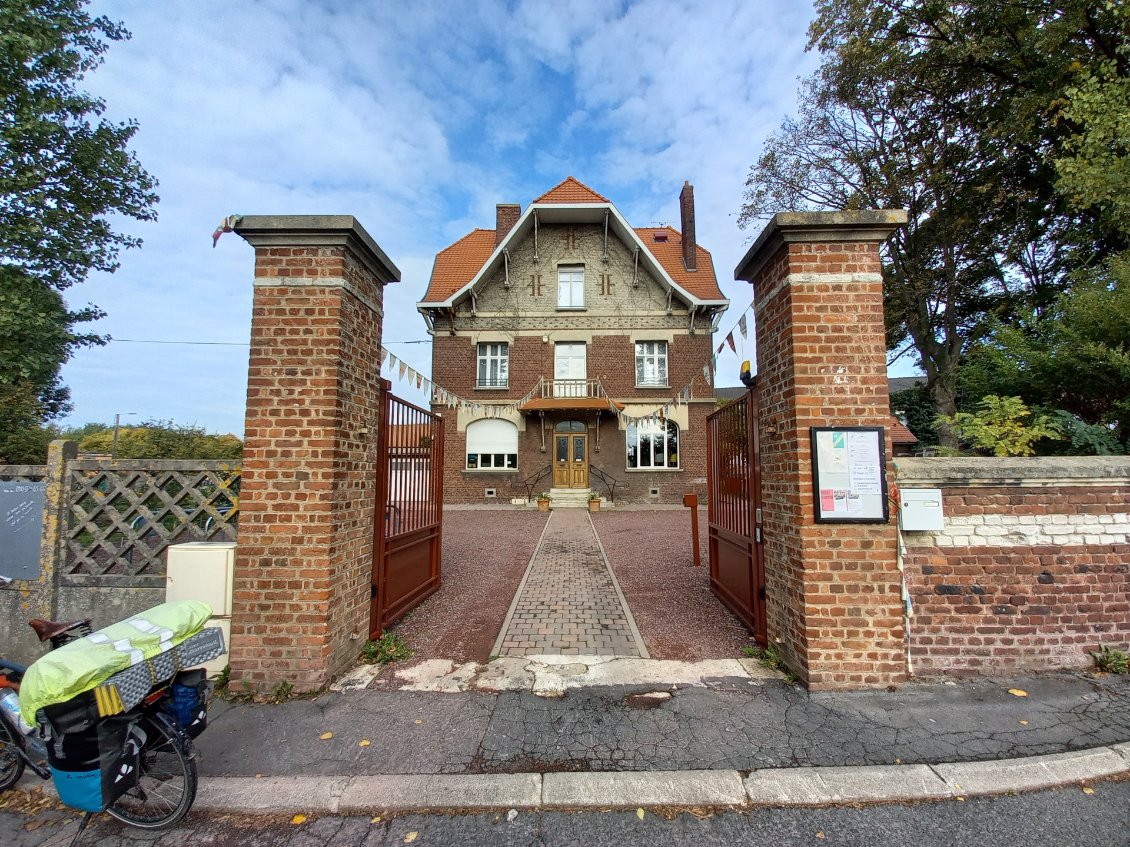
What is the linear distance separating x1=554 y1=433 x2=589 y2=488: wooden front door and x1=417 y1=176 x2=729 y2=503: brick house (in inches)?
1.6

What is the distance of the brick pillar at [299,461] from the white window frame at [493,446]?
14.1 m

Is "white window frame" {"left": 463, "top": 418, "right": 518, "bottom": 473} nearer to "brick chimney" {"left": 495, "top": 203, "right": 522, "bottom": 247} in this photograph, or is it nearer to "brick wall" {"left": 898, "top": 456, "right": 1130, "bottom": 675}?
"brick chimney" {"left": 495, "top": 203, "right": 522, "bottom": 247}

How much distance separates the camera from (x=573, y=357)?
18.3 metres

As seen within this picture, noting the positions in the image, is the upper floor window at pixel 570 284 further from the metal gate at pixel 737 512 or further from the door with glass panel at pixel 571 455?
the metal gate at pixel 737 512

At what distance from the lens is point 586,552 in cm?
882

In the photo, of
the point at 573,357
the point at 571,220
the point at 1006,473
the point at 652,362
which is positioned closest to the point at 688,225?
the point at 571,220

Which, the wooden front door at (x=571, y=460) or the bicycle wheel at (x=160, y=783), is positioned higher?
the wooden front door at (x=571, y=460)

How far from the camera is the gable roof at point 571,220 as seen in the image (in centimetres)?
1756

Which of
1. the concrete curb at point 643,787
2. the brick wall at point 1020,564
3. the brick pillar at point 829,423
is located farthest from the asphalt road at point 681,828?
the brick wall at point 1020,564

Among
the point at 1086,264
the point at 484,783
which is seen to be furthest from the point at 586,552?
the point at 1086,264

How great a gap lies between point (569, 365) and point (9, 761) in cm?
1653

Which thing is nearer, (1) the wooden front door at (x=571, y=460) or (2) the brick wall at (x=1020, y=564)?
(2) the brick wall at (x=1020, y=564)

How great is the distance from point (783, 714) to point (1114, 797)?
1513mm

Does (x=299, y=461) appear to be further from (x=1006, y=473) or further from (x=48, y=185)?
(x=48, y=185)
